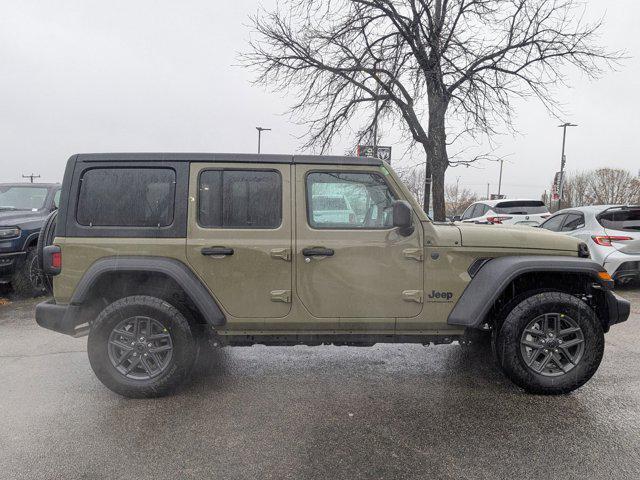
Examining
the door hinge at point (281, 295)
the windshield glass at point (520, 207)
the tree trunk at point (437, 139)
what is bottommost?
the door hinge at point (281, 295)

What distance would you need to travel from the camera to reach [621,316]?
353 centimetres

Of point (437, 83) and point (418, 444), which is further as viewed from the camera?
point (437, 83)

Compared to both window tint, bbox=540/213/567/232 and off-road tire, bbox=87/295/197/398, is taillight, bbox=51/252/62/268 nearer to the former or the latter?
off-road tire, bbox=87/295/197/398

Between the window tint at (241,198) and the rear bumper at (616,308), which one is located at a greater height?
the window tint at (241,198)

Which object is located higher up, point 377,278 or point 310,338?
point 377,278

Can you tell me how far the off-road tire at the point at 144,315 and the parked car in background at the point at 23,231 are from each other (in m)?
3.49

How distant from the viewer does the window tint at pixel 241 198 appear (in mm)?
3451

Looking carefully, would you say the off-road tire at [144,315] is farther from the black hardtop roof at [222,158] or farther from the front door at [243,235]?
the black hardtop roof at [222,158]

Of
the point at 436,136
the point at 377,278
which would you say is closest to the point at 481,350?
the point at 377,278

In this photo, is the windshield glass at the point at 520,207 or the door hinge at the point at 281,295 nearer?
the door hinge at the point at 281,295

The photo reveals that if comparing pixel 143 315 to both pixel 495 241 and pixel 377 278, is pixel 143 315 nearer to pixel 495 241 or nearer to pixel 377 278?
pixel 377 278

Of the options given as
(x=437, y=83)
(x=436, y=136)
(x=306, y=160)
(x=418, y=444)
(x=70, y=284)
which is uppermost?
(x=437, y=83)

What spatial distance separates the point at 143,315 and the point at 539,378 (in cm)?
314

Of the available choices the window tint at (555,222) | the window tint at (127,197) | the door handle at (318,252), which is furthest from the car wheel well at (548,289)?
the window tint at (555,222)
